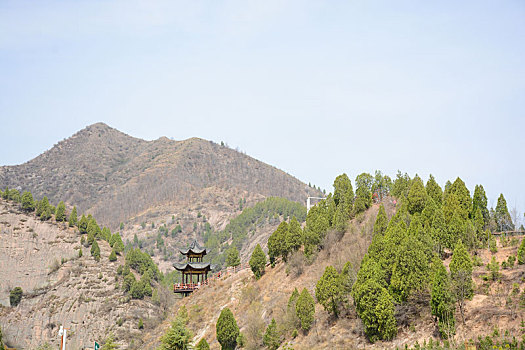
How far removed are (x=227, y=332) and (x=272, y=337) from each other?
348cm

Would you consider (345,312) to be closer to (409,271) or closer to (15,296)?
(409,271)

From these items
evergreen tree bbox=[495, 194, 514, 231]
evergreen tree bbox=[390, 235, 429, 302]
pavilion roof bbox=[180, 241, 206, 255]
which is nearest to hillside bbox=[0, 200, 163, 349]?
pavilion roof bbox=[180, 241, 206, 255]

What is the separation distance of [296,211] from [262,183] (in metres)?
64.0

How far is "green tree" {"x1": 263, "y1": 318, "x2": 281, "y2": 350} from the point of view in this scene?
30516 millimetres

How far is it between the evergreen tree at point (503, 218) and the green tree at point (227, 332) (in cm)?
1722

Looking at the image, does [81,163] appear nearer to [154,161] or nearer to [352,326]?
[154,161]

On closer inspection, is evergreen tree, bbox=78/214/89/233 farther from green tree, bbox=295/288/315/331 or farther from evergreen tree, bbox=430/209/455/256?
evergreen tree, bbox=430/209/455/256

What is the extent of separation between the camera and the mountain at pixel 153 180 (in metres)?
150

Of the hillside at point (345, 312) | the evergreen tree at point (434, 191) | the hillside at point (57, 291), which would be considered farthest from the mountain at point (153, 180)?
the evergreen tree at point (434, 191)

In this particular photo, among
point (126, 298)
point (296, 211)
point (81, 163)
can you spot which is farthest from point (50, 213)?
point (81, 163)

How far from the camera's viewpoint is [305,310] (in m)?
29.9

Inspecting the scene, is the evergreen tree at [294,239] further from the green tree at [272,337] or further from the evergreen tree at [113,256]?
the evergreen tree at [113,256]

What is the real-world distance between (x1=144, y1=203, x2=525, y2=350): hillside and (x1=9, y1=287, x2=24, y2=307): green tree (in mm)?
35298

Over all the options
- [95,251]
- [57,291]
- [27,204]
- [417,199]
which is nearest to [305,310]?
[417,199]
